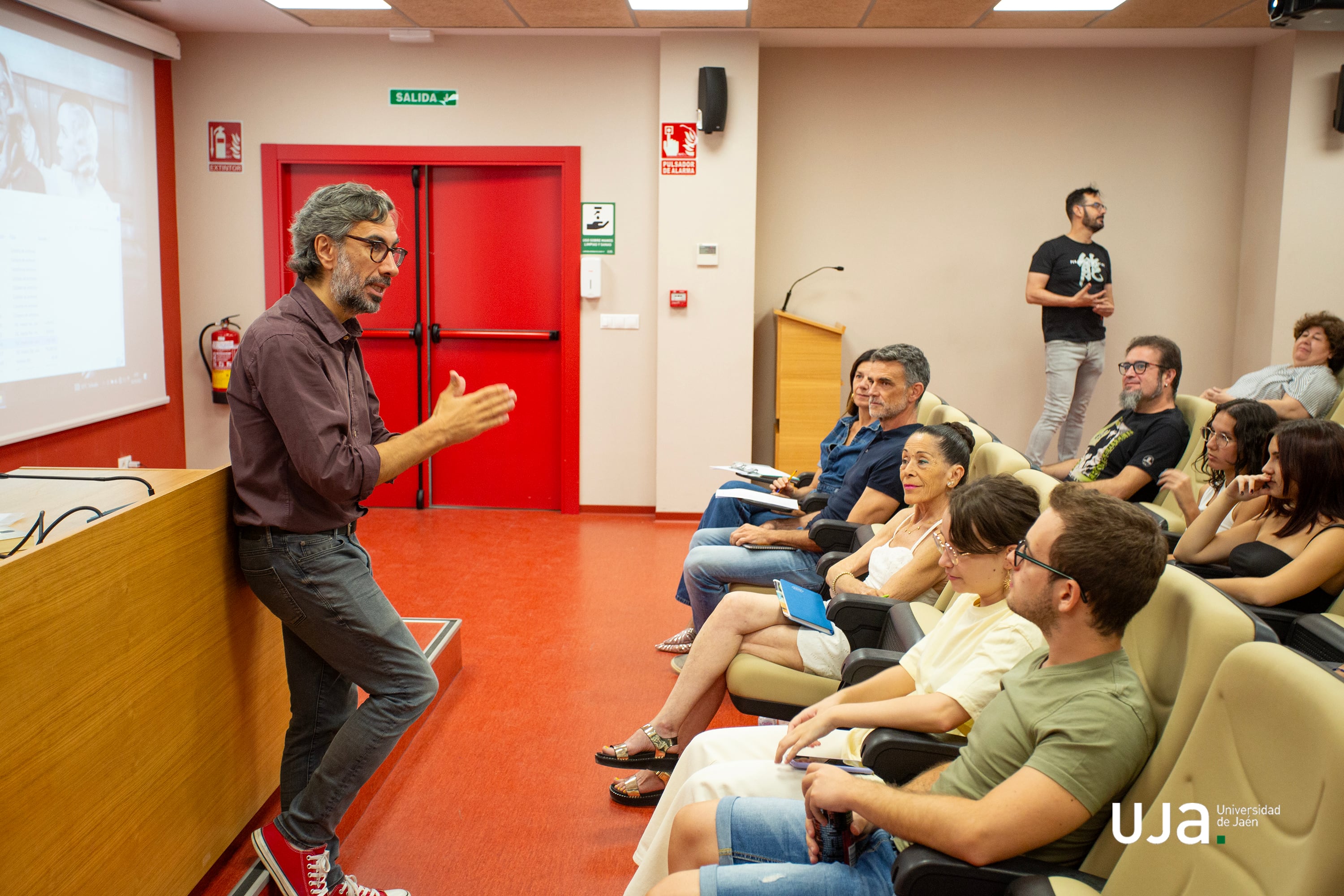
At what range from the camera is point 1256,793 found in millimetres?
1146

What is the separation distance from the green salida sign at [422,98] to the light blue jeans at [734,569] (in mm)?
3779

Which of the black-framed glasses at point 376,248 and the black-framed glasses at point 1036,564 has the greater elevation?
the black-framed glasses at point 376,248

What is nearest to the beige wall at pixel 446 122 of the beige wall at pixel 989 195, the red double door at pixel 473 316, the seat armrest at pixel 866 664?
the red double door at pixel 473 316

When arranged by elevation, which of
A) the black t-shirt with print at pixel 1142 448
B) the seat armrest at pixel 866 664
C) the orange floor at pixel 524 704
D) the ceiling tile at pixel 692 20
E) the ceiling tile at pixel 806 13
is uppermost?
the ceiling tile at pixel 692 20

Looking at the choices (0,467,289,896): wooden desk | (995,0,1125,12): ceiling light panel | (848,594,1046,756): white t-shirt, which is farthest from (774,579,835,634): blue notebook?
(995,0,1125,12): ceiling light panel

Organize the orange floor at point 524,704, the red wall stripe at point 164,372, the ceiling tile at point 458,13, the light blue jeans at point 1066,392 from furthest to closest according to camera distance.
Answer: the light blue jeans at point 1066,392
the red wall stripe at point 164,372
the ceiling tile at point 458,13
the orange floor at point 524,704

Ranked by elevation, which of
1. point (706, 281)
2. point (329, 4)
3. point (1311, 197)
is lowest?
point (706, 281)

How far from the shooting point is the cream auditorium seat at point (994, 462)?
2393mm

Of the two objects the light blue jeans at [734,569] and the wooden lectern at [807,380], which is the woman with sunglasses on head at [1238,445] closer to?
the light blue jeans at [734,569]

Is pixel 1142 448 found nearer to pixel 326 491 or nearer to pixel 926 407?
pixel 926 407

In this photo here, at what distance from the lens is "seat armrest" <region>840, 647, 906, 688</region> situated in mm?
2129

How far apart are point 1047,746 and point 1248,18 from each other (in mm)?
5359

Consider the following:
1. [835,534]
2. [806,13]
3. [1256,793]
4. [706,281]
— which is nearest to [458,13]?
[806,13]

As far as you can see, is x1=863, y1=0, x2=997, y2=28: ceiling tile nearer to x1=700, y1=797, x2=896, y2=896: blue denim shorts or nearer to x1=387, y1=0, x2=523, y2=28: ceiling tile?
x1=387, y1=0, x2=523, y2=28: ceiling tile
